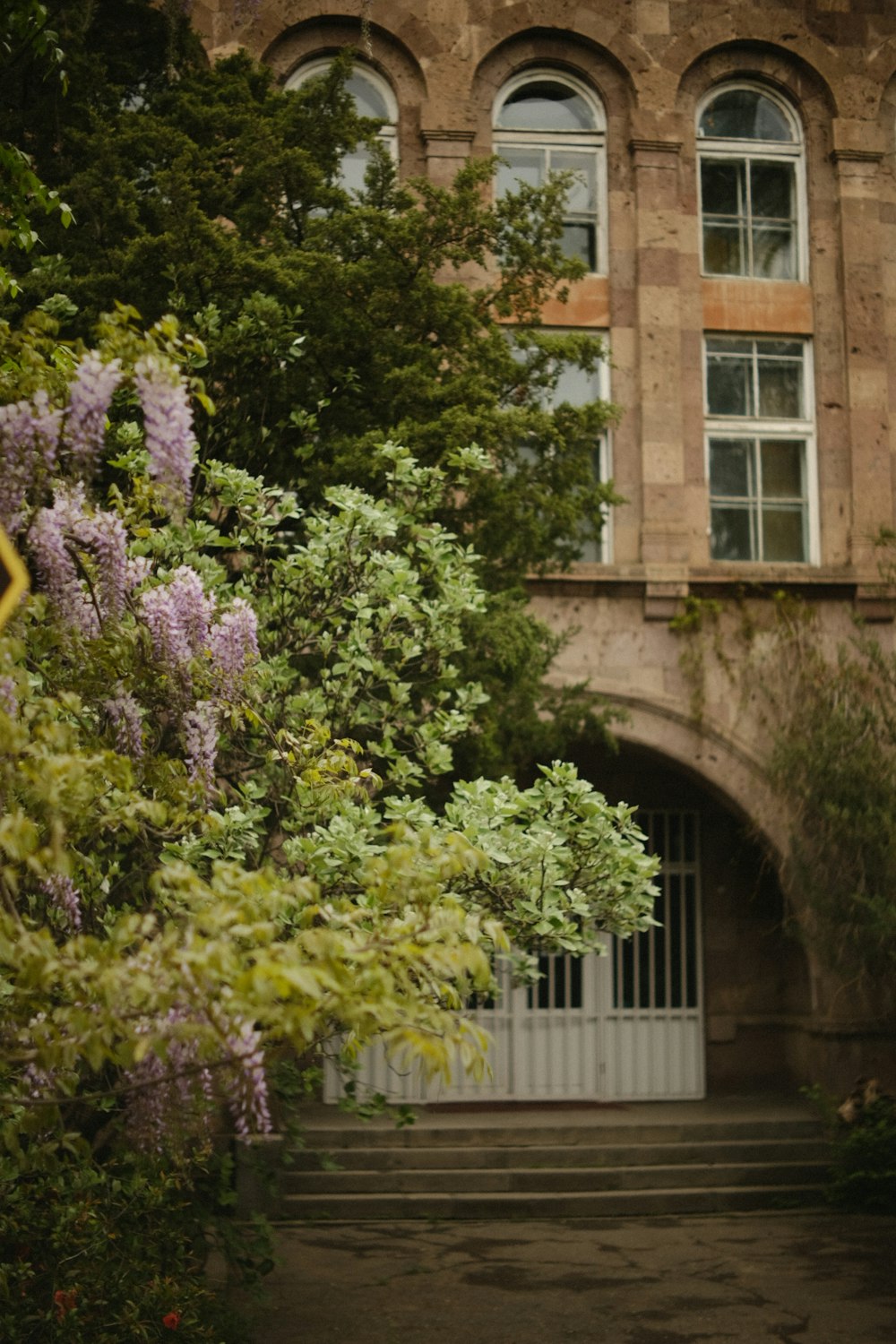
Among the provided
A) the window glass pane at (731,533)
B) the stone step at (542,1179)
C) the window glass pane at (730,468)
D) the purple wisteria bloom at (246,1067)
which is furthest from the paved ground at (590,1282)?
the window glass pane at (730,468)

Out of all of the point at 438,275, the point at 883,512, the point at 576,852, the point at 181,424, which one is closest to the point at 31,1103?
the point at 181,424

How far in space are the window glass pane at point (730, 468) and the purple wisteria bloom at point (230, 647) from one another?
1008 cm

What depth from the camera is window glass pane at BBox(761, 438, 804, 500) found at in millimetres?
15680

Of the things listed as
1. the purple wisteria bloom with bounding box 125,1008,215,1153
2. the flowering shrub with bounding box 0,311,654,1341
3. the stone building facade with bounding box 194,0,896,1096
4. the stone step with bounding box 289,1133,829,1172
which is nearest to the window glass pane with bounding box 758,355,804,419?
the stone building facade with bounding box 194,0,896,1096

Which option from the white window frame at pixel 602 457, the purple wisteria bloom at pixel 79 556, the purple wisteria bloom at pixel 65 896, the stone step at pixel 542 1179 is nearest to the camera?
the purple wisteria bloom at pixel 79 556

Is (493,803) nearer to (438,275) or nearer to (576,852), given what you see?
(576,852)

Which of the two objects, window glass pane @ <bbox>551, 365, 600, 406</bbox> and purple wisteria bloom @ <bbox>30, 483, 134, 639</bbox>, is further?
window glass pane @ <bbox>551, 365, 600, 406</bbox>

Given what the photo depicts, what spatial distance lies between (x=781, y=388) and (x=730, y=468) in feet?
3.34

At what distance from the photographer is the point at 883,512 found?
50.2ft

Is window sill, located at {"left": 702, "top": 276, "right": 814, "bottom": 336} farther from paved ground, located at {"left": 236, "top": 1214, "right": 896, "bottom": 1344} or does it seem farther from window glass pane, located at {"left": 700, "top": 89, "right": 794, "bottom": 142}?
paved ground, located at {"left": 236, "top": 1214, "right": 896, "bottom": 1344}

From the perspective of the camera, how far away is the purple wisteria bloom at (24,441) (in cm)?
505

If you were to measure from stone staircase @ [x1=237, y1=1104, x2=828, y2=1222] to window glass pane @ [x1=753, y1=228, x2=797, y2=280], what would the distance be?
834cm

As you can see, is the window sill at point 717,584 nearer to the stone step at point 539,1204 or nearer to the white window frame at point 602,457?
the white window frame at point 602,457

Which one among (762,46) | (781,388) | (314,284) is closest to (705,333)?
(781,388)
